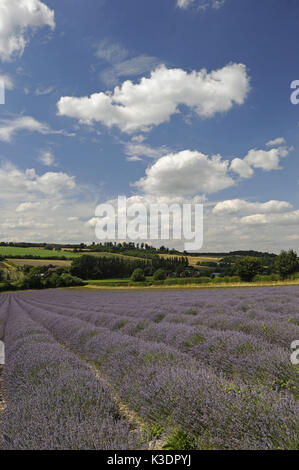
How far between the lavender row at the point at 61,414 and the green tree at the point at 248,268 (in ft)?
114

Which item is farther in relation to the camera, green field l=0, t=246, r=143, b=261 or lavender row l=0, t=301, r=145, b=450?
green field l=0, t=246, r=143, b=261

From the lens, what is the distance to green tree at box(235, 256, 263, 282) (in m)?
35.3

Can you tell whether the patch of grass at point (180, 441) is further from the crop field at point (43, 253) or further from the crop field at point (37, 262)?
the crop field at point (43, 253)

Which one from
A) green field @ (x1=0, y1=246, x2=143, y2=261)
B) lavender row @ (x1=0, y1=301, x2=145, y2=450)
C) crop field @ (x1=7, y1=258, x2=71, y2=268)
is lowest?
crop field @ (x1=7, y1=258, x2=71, y2=268)

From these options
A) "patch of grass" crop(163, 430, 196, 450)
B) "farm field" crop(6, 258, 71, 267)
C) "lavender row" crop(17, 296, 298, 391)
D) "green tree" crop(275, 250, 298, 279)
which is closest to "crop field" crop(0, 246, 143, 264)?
"farm field" crop(6, 258, 71, 267)

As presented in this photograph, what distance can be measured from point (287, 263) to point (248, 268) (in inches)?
247

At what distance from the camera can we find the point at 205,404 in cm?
214

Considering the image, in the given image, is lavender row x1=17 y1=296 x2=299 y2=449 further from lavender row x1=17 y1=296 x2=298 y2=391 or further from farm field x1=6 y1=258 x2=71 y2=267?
farm field x1=6 y1=258 x2=71 y2=267

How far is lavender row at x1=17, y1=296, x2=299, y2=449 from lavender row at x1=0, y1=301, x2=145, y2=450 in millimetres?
388

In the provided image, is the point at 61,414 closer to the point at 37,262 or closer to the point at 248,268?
the point at 248,268

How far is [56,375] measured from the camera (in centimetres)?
317

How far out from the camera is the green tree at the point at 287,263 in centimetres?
3631
